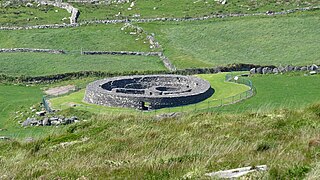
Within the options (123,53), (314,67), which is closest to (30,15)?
(123,53)

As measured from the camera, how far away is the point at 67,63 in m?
75.8

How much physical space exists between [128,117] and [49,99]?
30.8m

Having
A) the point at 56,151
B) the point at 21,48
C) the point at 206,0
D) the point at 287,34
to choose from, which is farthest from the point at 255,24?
the point at 56,151

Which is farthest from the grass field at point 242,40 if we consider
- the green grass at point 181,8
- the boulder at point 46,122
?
the boulder at point 46,122

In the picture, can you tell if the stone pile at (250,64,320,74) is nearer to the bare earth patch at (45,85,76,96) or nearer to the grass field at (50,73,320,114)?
→ the grass field at (50,73,320,114)

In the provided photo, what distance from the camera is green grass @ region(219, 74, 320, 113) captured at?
4072 centimetres

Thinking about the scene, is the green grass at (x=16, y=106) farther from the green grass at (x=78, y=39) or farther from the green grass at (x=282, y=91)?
the green grass at (x=78, y=39)

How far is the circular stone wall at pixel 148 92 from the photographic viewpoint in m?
47.4

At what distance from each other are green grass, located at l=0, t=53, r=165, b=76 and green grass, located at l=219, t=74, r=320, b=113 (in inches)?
807

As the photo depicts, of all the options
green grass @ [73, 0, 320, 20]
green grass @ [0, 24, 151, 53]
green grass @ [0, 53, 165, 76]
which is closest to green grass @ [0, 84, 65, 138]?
green grass @ [0, 53, 165, 76]

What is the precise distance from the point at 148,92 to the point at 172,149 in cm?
3494

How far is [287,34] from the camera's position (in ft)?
279

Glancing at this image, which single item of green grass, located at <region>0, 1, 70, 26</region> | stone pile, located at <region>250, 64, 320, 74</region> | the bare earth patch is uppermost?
green grass, located at <region>0, 1, 70, 26</region>

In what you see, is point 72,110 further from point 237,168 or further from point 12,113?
point 237,168
